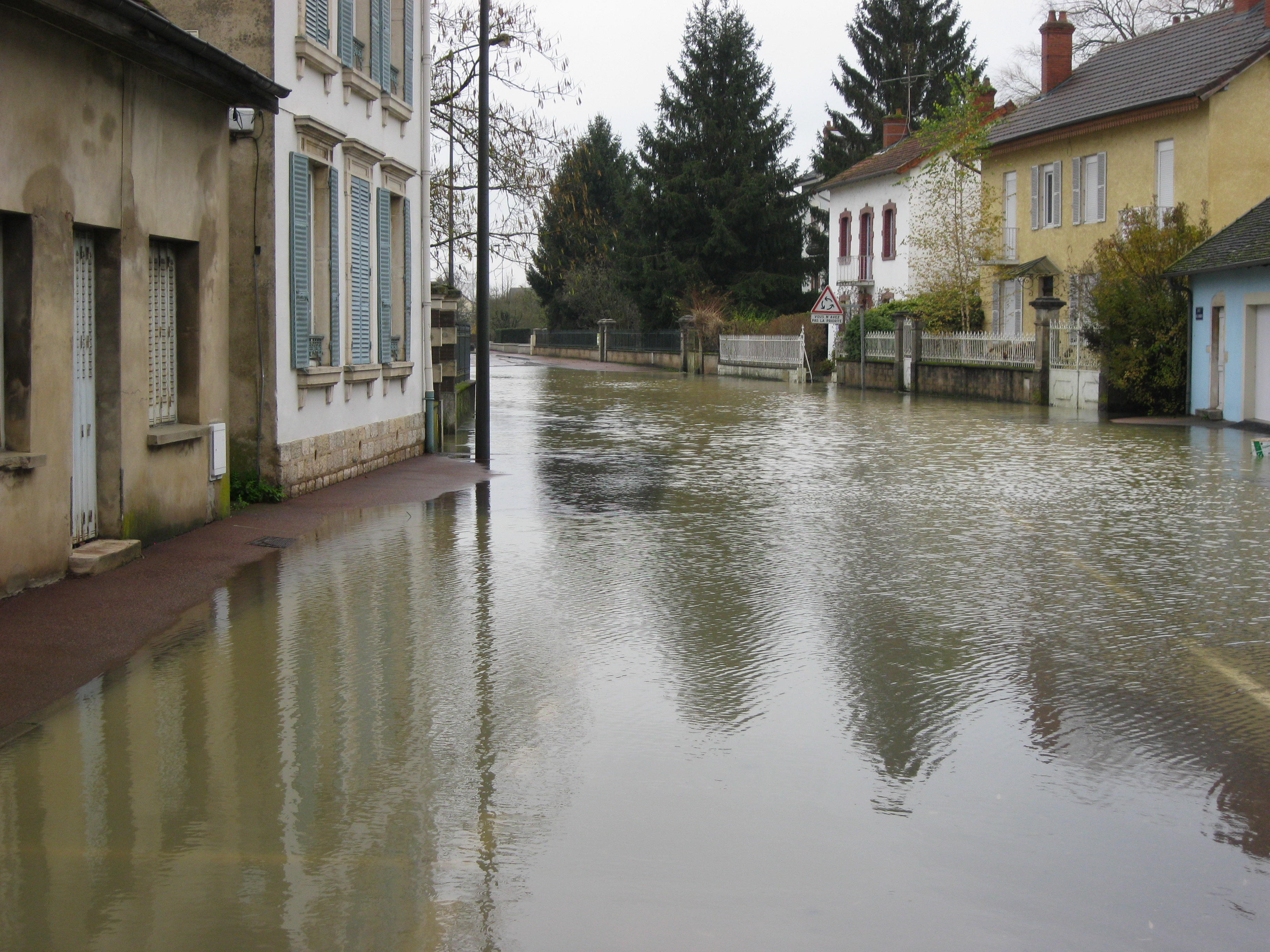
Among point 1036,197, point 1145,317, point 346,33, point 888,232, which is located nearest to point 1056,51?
point 1036,197

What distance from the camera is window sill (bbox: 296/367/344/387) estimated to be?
14.6 meters

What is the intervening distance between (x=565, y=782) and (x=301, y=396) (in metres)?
10.3

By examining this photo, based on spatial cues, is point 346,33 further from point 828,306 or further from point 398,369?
point 828,306

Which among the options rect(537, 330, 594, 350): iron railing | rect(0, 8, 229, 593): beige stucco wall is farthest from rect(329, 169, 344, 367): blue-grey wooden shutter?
rect(537, 330, 594, 350): iron railing

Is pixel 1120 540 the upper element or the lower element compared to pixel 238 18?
lower

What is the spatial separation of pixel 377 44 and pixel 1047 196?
25662 millimetres

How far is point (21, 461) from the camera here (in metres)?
8.60

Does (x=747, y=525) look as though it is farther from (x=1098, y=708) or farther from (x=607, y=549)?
(x=1098, y=708)

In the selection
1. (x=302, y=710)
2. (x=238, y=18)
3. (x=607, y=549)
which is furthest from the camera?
(x=238, y=18)

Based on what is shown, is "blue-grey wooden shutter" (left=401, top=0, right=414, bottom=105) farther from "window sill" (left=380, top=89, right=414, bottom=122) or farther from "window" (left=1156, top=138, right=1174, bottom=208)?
"window" (left=1156, top=138, right=1174, bottom=208)

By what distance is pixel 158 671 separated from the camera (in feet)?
22.7

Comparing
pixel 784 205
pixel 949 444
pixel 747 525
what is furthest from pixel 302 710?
pixel 784 205

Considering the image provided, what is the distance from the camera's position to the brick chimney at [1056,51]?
1617 inches

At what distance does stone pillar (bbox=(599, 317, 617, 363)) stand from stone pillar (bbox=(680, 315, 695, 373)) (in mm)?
11515
